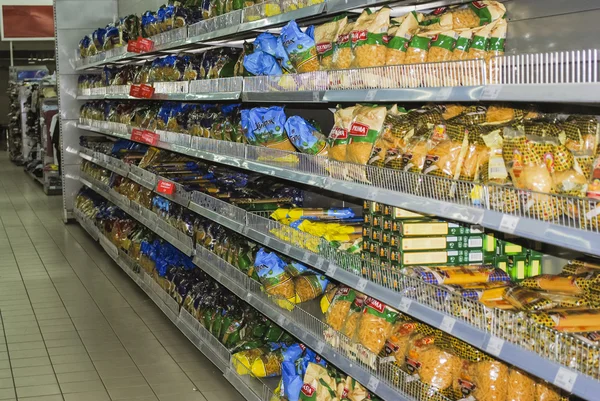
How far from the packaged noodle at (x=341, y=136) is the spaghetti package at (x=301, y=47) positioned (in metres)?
0.33

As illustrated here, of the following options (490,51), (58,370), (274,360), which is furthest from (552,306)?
(58,370)

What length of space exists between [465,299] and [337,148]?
42.6 inches

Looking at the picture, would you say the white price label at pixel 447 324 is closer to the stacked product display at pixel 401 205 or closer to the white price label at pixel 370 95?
the stacked product display at pixel 401 205

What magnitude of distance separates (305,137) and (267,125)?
436mm

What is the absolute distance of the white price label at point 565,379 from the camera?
1904 mm

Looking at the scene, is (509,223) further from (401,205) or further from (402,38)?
(402,38)

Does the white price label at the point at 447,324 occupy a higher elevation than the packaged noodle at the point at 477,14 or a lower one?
lower

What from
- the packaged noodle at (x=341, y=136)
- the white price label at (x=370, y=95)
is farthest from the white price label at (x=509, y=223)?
the packaged noodle at (x=341, y=136)

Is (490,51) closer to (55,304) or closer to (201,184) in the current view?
(201,184)

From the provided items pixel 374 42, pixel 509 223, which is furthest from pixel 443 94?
pixel 374 42

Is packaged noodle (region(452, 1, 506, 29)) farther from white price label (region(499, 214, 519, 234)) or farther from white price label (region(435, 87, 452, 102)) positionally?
white price label (region(499, 214, 519, 234))

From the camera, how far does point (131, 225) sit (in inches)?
309

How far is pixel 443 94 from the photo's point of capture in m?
2.44

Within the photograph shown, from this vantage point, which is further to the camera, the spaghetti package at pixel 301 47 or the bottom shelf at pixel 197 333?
the bottom shelf at pixel 197 333
